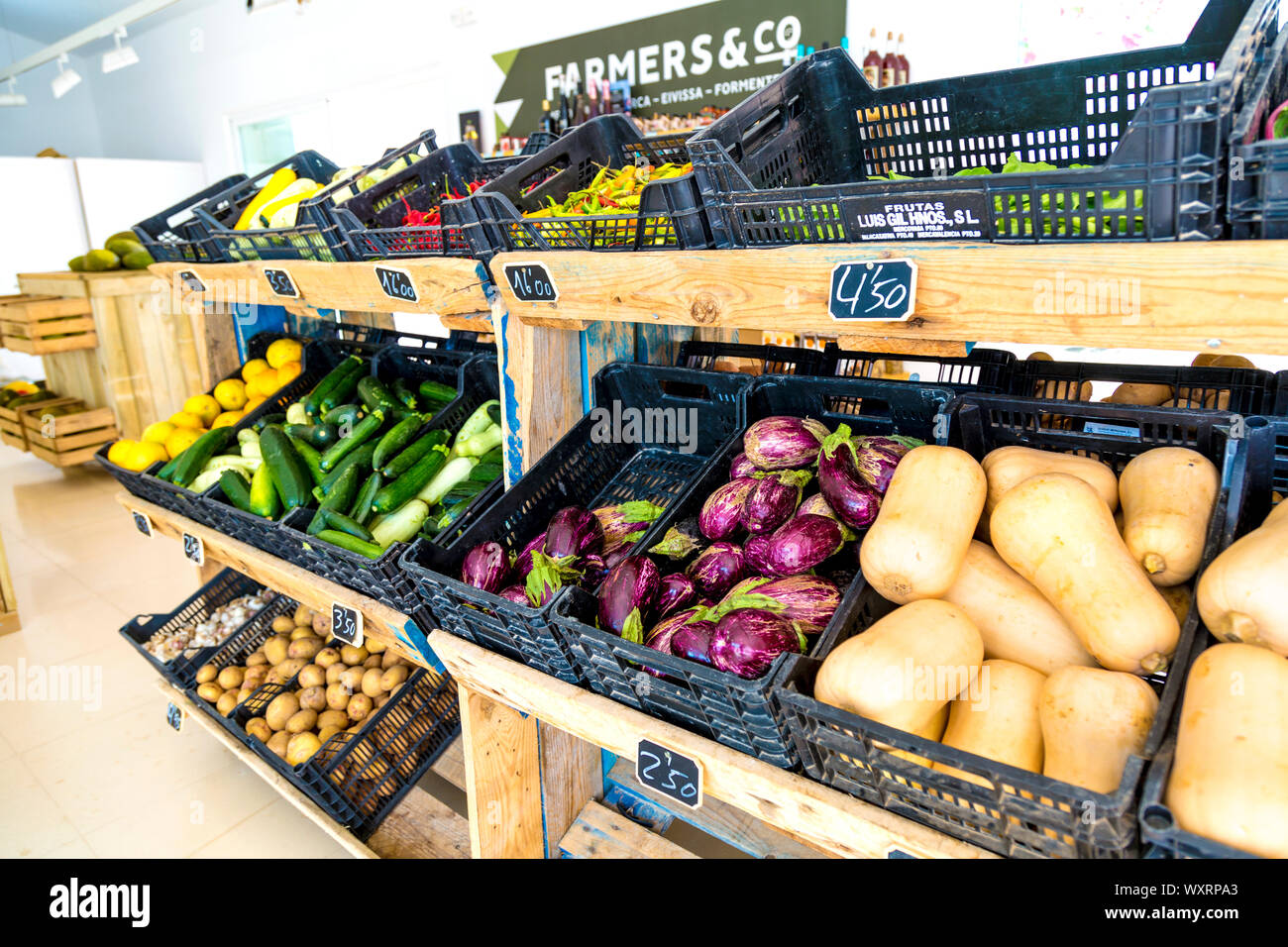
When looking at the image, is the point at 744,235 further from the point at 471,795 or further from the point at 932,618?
the point at 471,795

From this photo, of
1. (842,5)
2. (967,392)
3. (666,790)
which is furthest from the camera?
(842,5)

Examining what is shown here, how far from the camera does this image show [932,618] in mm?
986

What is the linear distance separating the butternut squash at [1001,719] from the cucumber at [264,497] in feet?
5.54

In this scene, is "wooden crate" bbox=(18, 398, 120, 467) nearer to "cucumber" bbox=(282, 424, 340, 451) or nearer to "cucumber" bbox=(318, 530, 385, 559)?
"cucumber" bbox=(282, 424, 340, 451)

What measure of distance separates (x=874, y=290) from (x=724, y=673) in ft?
1.63

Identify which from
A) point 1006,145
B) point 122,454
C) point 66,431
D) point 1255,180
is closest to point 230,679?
point 122,454

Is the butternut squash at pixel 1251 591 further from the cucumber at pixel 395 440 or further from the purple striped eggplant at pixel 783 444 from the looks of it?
the cucumber at pixel 395 440

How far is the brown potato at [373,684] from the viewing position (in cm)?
230

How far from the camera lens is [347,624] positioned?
5.46 ft

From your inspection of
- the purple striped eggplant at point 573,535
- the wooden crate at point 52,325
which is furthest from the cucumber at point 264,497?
the wooden crate at point 52,325

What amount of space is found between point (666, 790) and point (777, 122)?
1.07 meters

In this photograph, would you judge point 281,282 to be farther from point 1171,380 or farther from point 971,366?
point 1171,380

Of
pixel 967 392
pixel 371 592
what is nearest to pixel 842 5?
pixel 967 392
